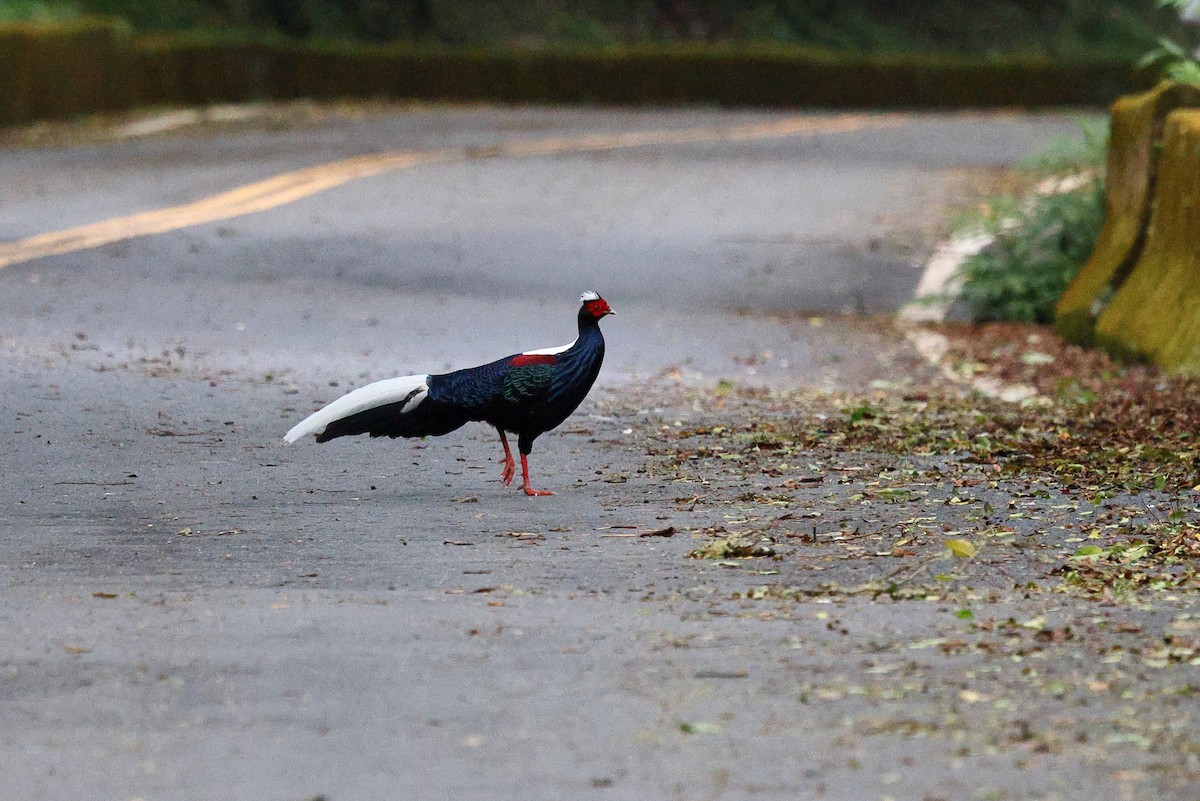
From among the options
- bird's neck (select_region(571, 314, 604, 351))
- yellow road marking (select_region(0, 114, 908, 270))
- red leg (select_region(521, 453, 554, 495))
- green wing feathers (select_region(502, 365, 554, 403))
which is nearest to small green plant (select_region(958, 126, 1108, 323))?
yellow road marking (select_region(0, 114, 908, 270))

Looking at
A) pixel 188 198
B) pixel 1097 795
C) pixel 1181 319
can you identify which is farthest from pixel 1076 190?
pixel 1097 795

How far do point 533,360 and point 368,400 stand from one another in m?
0.71

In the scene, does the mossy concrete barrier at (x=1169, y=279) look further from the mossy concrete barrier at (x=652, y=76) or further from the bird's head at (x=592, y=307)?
the mossy concrete barrier at (x=652, y=76)

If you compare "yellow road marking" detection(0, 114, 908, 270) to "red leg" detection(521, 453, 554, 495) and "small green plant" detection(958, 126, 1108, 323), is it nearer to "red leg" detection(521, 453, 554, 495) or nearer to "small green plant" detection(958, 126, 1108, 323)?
"small green plant" detection(958, 126, 1108, 323)

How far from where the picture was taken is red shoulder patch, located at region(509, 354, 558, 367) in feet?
28.7

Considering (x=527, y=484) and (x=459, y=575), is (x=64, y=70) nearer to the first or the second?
(x=527, y=484)

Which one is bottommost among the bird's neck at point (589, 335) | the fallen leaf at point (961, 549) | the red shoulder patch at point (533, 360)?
the fallen leaf at point (961, 549)

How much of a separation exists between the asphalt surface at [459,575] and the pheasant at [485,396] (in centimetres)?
36

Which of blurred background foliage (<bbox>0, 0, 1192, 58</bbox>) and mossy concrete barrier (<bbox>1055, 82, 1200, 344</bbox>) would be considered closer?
mossy concrete barrier (<bbox>1055, 82, 1200, 344</bbox>)

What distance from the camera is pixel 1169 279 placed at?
13.4 m

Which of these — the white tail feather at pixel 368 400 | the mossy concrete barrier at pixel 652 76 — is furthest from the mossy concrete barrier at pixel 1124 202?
the mossy concrete barrier at pixel 652 76

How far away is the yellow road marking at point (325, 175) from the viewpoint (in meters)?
17.5

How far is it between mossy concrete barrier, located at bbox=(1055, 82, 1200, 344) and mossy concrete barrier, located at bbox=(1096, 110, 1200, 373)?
131 millimetres

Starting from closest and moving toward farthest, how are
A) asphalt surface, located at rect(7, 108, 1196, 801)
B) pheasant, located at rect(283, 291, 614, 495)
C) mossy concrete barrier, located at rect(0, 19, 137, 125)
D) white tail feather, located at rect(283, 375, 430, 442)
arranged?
asphalt surface, located at rect(7, 108, 1196, 801), white tail feather, located at rect(283, 375, 430, 442), pheasant, located at rect(283, 291, 614, 495), mossy concrete barrier, located at rect(0, 19, 137, 125)
